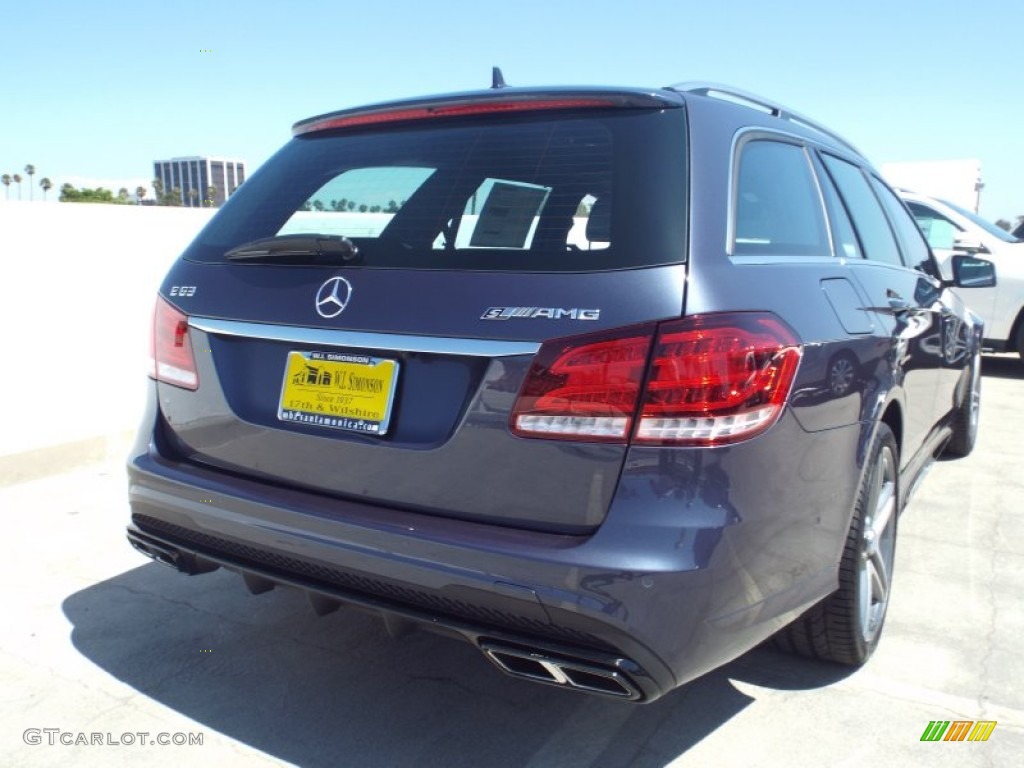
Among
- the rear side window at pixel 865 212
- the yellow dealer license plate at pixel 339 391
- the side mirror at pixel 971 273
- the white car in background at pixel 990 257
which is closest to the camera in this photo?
the yellow dealer license plate at pixel 339 391

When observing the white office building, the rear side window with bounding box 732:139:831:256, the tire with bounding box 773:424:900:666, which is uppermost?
the white office building

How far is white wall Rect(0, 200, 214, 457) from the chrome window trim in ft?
10.2

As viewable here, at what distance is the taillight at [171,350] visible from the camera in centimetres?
269

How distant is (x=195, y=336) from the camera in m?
2.66

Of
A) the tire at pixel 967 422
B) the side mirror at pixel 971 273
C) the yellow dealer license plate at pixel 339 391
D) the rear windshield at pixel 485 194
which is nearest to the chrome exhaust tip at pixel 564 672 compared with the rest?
the yellow dealer license plate at pixel 339 391

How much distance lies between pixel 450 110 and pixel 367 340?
75 cm

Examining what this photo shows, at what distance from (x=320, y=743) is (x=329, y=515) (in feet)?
2.41

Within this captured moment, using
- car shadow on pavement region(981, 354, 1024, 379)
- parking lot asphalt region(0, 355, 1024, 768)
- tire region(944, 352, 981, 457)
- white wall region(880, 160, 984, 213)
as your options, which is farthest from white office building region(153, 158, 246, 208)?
parking lot asphalt region(0, 355, 1024, 768)

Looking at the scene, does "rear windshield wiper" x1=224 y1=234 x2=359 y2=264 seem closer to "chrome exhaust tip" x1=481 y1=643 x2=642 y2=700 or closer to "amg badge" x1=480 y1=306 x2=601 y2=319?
"amg badge" x1=480 y1=306 x2=601 y2=319

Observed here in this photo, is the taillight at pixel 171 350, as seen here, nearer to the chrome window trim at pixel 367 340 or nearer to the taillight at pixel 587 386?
the chrome window trim at pixel 367 340

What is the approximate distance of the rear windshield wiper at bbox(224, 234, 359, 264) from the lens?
246cm

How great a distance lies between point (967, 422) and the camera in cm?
577

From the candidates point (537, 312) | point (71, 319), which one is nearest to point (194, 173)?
point (71, 319)

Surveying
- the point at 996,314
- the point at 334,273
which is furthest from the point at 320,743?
the point at 996,314
